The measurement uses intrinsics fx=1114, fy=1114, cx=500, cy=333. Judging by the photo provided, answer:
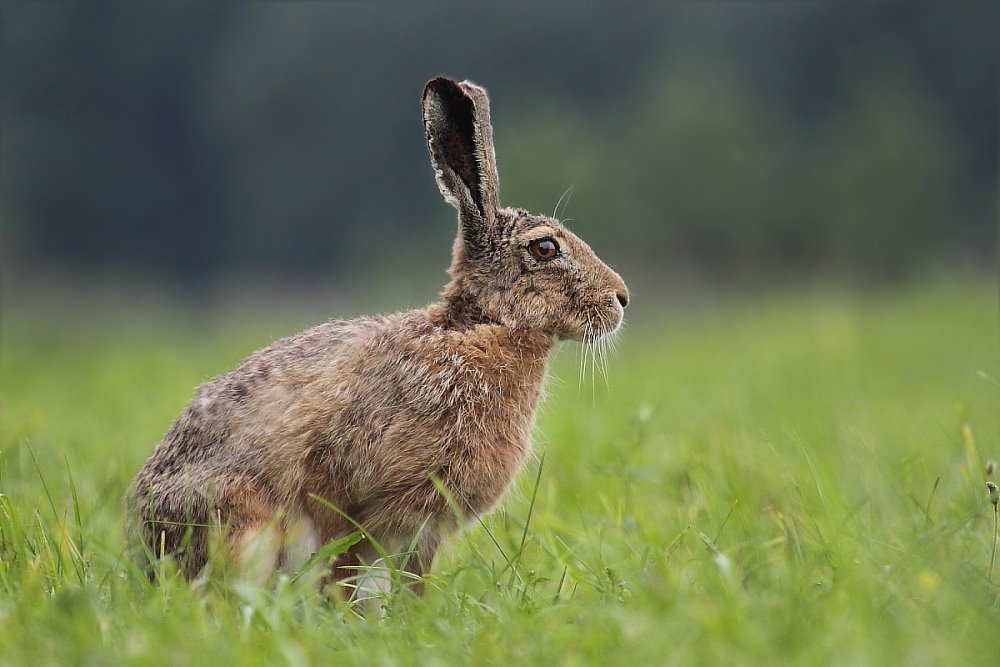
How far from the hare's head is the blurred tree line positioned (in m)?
→ 21.5

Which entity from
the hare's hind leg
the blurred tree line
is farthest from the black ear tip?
the blurred tree line

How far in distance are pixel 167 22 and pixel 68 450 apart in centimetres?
3883

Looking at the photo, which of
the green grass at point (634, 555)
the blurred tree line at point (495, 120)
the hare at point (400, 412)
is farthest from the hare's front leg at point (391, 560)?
the blurred tree line at point (495, 120)

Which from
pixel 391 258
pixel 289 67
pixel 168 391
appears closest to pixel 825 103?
pixel 391 258

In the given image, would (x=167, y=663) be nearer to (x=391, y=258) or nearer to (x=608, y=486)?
(x=608, y=486)

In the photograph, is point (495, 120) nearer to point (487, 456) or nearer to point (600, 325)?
point (600, 325)

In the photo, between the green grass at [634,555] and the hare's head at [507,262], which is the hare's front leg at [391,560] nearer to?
the green grass at [634,555]

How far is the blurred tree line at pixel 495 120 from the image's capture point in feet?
99.6

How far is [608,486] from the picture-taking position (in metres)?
5.11

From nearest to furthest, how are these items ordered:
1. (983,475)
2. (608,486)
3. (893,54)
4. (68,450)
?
(983,475) < (608,486) < (68,450) < (893,54)

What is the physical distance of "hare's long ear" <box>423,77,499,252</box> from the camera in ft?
13.3

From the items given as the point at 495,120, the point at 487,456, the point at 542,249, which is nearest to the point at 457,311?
the point at 542,249

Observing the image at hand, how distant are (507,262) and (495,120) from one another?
23975 millimetres

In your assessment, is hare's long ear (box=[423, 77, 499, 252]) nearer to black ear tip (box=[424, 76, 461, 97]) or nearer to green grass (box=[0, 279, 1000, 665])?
black ear tip (box=[424, 76, 461, 97])
